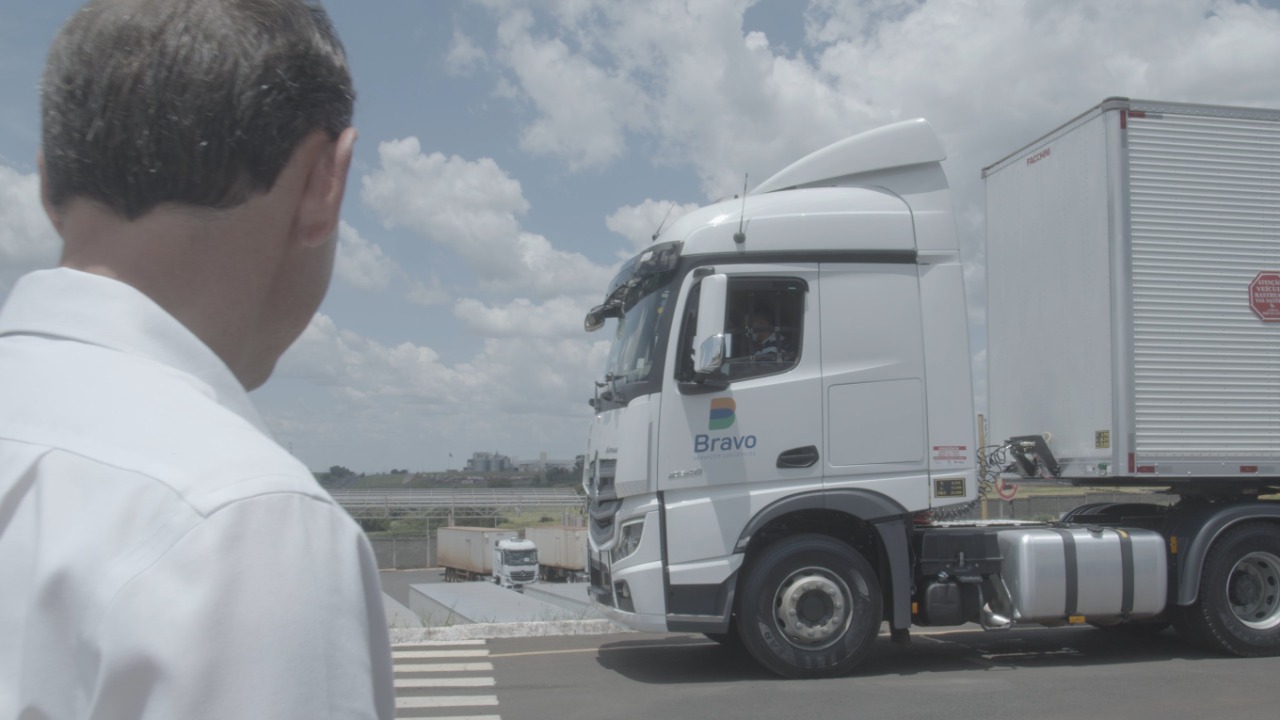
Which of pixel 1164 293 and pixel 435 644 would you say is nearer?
pixel 1164 293

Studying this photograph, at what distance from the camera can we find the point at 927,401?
26.8 ft

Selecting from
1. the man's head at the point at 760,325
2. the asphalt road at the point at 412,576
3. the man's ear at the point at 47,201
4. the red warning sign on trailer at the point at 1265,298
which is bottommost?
the asphalt road at the point at 412,576

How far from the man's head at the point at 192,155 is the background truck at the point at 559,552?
29.1 m

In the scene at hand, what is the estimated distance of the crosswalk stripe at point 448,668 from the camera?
8.28m

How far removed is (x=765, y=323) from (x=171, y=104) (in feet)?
23.4

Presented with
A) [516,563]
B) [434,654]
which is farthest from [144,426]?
[516,563]

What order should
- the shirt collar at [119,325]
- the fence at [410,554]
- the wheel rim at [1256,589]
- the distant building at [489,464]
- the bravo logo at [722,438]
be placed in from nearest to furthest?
the shirt collar at [119,325], the bravo logo at [722,438], the wheel rim at [1256,589], the distant building at [489,464], the fence at [410,554]

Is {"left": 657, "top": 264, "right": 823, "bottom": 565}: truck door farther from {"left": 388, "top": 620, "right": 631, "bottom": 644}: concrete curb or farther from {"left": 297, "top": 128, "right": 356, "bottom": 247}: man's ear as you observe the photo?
{"left": 297, "top": 128, "right": 356, "bottom": 247}: man's ear

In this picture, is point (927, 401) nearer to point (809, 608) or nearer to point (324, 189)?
point (809, 608)

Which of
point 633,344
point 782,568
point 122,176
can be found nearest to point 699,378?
point 633,344

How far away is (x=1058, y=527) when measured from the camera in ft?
29.2

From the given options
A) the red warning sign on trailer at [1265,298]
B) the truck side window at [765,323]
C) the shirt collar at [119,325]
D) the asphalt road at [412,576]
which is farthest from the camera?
the asphalt road at [412,576]

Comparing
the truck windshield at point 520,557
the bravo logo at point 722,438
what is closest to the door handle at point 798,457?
the bravo logo at point 722,438

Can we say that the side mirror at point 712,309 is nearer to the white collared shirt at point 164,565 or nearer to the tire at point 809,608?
the tire at point 809,608
